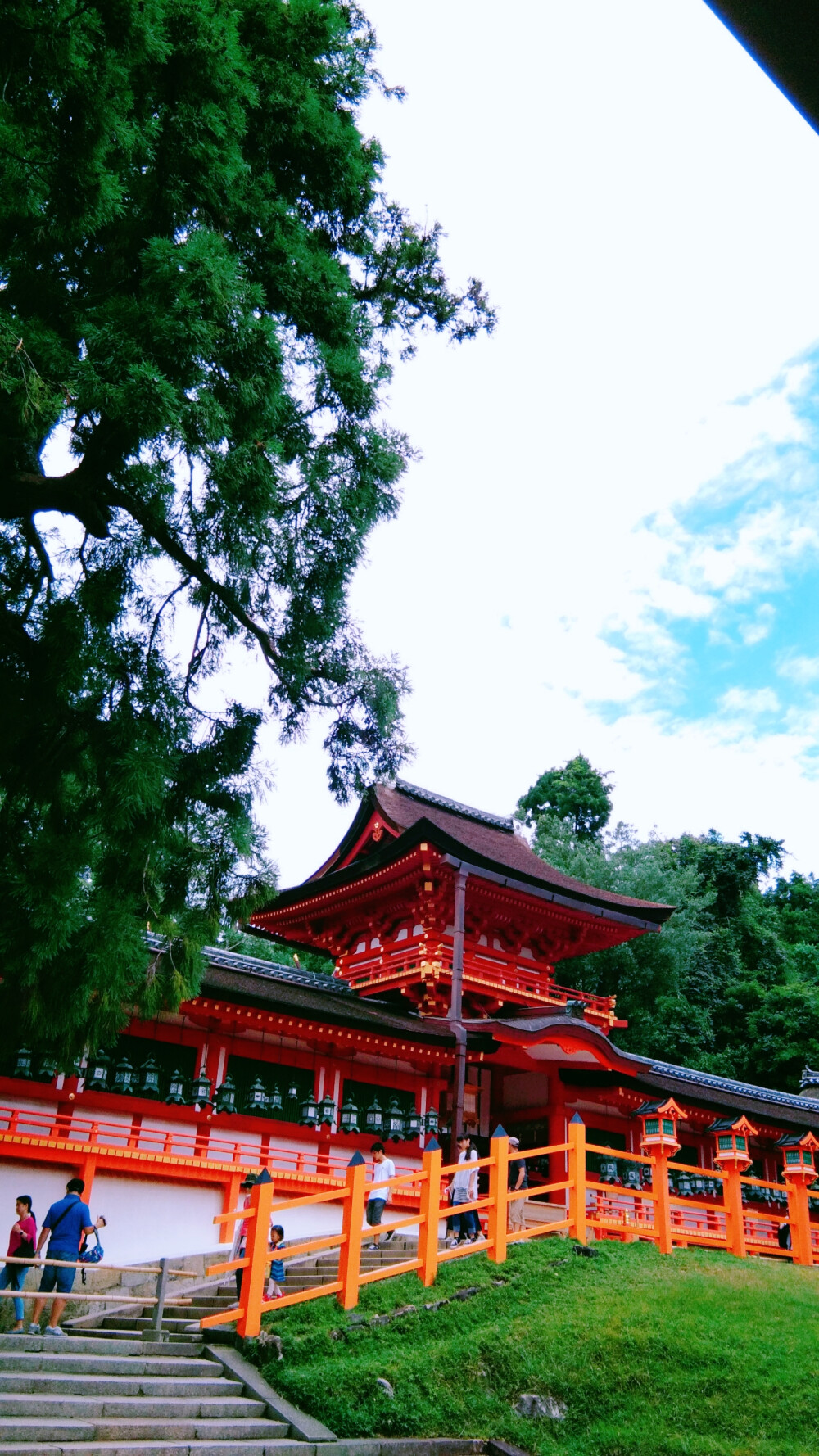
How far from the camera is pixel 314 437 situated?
8.45 m

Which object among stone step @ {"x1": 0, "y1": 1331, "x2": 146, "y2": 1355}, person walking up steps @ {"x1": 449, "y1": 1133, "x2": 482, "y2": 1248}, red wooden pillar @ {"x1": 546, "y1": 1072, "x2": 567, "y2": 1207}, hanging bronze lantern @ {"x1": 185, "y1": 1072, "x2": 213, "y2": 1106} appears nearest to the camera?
stone step @ {"x1": 0, "y1": 1331, "x2": 146, "y2": 1355}

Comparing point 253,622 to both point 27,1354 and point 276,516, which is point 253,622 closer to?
point 276,516

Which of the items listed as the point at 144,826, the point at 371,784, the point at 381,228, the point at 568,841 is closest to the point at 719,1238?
the point at 371,784

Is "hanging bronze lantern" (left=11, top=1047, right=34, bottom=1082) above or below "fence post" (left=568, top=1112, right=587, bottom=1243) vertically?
above

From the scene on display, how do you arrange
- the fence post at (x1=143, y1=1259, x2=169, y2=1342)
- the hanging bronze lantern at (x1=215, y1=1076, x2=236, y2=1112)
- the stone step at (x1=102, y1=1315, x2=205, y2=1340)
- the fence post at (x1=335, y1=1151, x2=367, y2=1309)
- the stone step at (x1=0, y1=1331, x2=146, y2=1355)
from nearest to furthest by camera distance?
the stone step at (x1=0, y1=1331, x2=146, y2=1355) → the fence post at (x1=143, y1=1259, x2=169, y2=1342) → the fence post at (x1=335, y1=1151, x2=367, y2=1309) → the stone step at (x1=102, y1=1315, x2=205, y2=1340) → the hanging bronze lantern at (x1=215, y1=1076, x2=236, y2=1112)

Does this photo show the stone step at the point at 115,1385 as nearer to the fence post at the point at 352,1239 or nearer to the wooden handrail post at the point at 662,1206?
the fence post at the point at 352,1239

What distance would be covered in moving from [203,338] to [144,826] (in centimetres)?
319

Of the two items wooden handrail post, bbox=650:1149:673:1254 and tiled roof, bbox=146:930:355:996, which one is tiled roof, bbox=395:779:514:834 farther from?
wooden handrail post, bbox=650:1149:673:1254

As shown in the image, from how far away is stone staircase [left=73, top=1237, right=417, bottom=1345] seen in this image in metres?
9.64

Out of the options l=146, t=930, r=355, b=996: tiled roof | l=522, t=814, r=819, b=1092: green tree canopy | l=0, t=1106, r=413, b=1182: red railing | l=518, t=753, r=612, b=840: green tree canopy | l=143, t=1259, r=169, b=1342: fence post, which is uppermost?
l=518, t=753, r=612, b=840: green tree canopy

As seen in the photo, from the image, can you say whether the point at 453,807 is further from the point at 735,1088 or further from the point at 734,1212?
the point at 734,1212

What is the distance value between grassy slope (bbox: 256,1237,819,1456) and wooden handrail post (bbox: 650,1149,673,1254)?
5.60ft

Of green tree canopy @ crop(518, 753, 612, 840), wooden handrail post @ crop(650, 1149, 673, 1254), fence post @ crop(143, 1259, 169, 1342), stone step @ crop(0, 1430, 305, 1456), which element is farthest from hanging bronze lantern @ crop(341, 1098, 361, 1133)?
green tree canopy @ crop(518, 753, 612, 840)

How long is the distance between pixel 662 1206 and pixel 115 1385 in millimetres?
6805
